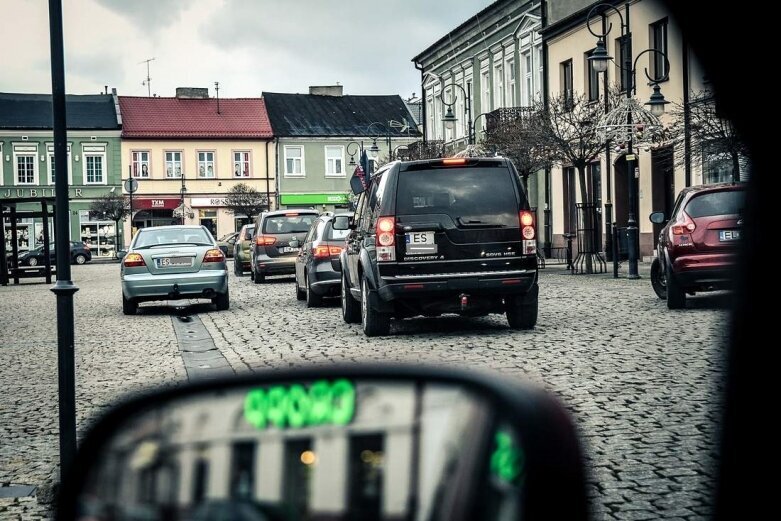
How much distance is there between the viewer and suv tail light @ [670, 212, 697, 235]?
14719 millimetres

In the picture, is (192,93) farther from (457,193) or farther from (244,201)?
(457,193)

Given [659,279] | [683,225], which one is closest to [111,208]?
[659,279]

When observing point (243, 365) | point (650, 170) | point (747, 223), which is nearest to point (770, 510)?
point (747, 223)

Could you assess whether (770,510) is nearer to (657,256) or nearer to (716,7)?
(716,7)

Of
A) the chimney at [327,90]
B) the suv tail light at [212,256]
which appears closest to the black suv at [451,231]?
the suv tail light at [212,256]

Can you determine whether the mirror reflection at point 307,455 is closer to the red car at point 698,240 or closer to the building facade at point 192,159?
the red car at point 698,240

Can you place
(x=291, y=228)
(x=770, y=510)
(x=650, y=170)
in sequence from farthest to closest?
1. (x=650, y=170)
2. (x=291, y=228)
3. (x=770, y=510)

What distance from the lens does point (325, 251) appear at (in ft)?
59.4

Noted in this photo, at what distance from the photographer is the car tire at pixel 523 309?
12812mm

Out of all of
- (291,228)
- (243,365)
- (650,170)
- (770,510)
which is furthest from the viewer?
(650,170)

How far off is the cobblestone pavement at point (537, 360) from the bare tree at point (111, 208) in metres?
48.0

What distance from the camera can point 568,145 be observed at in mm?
27156

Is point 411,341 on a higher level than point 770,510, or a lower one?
lower

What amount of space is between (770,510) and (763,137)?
0.51 metres
